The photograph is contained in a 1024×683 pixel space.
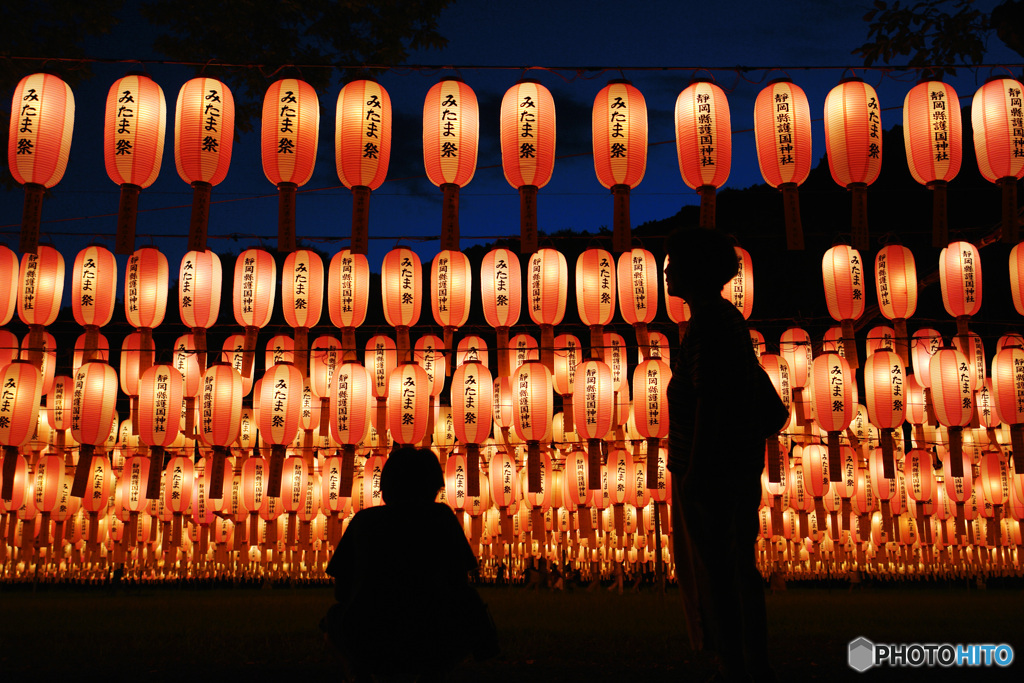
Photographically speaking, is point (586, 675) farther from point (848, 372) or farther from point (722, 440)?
point (848, 372)

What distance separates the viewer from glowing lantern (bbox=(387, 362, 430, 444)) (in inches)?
345

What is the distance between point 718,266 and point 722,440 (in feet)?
1.88

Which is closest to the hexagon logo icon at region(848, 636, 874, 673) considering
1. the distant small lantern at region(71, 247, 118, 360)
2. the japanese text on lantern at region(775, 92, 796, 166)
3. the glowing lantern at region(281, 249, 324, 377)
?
the japanese text on lantern at region(775, 92, 796, 166)

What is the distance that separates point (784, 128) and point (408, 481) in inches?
211

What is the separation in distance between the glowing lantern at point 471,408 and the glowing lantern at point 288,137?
3.09 m

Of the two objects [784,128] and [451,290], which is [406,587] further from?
[451,290]

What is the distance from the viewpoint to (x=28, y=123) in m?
6.11

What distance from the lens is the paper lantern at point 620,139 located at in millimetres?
6574

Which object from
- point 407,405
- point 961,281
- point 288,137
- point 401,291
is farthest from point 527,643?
point 961,281

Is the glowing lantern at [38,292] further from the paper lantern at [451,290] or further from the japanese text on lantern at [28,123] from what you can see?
the paper lantern at [451,290]

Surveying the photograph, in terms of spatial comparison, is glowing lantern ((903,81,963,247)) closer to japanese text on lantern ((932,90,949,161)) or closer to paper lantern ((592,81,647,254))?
japanese text on lantern ((932,90,949,161))

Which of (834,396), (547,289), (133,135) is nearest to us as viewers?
(133,135)

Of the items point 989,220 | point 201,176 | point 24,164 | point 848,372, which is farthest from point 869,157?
point 989,220

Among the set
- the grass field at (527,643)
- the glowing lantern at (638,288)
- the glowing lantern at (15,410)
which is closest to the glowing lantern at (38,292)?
the glowing lantern at (15,410)
